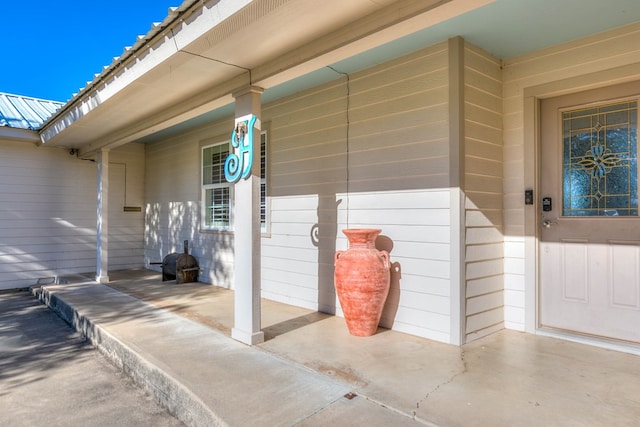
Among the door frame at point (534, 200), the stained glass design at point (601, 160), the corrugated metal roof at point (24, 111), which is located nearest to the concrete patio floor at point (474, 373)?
the door frame at point (534, 200)

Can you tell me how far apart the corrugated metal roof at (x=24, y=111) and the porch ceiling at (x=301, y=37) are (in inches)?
121

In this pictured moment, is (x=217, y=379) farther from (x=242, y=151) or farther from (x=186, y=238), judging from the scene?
(x=186, y=238)

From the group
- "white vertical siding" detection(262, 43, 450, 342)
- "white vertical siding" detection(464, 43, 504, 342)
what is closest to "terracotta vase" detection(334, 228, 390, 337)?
"white vertical siding" detection(262, 43, 450, 342)

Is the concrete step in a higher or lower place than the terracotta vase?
lower

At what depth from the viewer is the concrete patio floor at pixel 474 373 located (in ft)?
7.13

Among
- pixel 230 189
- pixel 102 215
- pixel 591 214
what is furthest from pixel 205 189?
pixel 591 214

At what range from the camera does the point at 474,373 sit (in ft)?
8.87

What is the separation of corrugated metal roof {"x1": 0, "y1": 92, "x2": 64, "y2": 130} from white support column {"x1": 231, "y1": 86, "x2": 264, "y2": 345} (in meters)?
4.88

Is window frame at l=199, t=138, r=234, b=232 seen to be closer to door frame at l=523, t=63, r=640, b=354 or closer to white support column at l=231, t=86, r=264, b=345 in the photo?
white support column at l=231, t=86, r=264, b=345

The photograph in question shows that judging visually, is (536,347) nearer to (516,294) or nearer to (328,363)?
(516,294)

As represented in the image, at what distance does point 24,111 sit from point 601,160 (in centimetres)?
871

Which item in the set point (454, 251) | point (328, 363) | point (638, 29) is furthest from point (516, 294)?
point (638, 29)

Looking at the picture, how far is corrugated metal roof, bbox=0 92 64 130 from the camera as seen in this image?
651cm

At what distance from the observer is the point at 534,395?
7.82ft
